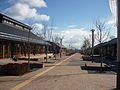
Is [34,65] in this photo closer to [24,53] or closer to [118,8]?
[118,8]

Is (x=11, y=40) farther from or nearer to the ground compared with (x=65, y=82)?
farther from the ground

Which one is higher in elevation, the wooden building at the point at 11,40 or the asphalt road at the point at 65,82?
the wooden building at the point at 11,40

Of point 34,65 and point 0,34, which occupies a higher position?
point 0,34

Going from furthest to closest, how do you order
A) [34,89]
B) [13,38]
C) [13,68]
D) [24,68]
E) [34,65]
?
[13,38], [34,65], [24,68], [13,68], [34,89]

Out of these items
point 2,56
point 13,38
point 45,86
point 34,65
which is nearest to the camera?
point 45,86

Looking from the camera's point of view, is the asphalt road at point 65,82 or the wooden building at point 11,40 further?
the wooden building at point 11,40

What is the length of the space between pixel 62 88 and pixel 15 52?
2967 cm

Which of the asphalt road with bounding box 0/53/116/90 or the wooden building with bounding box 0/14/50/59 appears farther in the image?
the wooden building with bounding box 0/14/50/59

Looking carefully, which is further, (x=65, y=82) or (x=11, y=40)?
(x=11, y=40)

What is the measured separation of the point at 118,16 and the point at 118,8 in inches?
15.5

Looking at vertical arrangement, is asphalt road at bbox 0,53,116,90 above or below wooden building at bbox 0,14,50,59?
below

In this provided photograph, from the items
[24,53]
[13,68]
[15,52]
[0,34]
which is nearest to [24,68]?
[13,68]

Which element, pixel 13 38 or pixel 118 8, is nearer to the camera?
pixel 118 8

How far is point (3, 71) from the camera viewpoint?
19.0m
